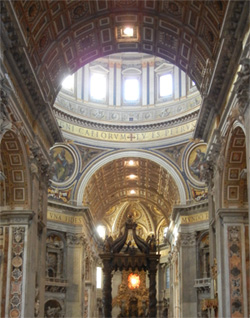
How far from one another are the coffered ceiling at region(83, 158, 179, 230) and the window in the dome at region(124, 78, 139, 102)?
14.4 ft

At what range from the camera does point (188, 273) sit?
35.7 metres

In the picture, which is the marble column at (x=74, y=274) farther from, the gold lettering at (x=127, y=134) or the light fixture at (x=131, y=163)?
the gold lettering at (x=127, y=134)

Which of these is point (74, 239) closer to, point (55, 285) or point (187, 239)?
point (55, 285)

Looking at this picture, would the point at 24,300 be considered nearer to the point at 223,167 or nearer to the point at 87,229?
the point at 223,167

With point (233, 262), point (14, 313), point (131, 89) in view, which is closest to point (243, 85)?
point (233, 262)

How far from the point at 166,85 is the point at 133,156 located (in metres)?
5.47

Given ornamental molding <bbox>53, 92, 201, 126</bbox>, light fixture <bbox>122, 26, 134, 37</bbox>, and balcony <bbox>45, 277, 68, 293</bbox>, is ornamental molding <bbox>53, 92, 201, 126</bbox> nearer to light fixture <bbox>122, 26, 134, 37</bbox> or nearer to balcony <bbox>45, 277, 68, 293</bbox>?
balcony <bbox>45, 277, 68, 293</bbox>

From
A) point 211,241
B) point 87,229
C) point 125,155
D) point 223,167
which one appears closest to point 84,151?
point 125,155

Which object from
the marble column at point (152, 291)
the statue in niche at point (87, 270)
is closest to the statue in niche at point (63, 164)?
the statue in niche at point (87, 270)

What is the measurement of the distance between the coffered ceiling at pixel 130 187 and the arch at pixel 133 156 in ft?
1.93

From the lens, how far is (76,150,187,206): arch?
37.0 metres

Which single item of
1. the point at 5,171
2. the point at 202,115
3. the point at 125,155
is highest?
the point at 125,155

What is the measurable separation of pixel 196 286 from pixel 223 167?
17804 millimetres

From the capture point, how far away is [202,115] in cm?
2066
